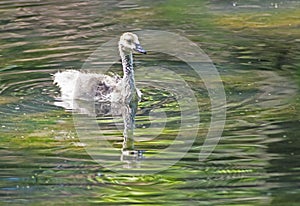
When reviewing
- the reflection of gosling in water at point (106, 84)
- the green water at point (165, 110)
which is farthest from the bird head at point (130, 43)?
the green water at point (165, 110)

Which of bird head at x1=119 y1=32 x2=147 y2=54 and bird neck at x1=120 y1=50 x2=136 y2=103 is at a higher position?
bird head at x1=119 y1=32 x2=147 y2=54

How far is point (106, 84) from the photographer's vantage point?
29.9 ft

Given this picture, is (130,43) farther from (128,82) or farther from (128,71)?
(128,82)

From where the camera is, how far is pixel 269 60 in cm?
1002

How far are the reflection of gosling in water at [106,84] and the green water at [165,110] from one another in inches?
7.7

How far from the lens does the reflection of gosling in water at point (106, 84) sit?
29.4 ft

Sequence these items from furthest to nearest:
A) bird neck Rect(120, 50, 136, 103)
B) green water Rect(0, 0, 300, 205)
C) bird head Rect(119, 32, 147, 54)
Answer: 1. bird head Rect(119, 32, 147, 54)
2. bird neck Rect(120, 50, 136, 103)
3. green water Rect(0, 0, 300, 205)

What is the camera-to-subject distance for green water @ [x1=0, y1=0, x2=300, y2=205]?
6.12 meters

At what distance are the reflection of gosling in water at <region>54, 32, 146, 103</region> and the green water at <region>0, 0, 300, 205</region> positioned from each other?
0.20 meters

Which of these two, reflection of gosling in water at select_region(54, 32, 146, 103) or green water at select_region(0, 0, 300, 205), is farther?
reflection of gosling in water at select_region(54, 32, 146, 103)


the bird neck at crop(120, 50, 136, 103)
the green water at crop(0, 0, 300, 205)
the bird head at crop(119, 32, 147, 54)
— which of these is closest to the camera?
the green water at crop(0, 0, 300, 205)

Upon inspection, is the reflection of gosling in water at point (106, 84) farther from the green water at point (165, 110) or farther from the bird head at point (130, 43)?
the green water at point (165, 110)

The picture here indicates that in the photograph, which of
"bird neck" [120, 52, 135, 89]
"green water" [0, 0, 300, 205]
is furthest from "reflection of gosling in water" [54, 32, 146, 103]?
"green water" [0, 0, 300, 205]

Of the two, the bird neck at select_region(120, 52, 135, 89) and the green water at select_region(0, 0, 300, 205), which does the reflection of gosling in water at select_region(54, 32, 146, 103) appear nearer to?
the bird neck at select_region(120, 52, 135, 89)
